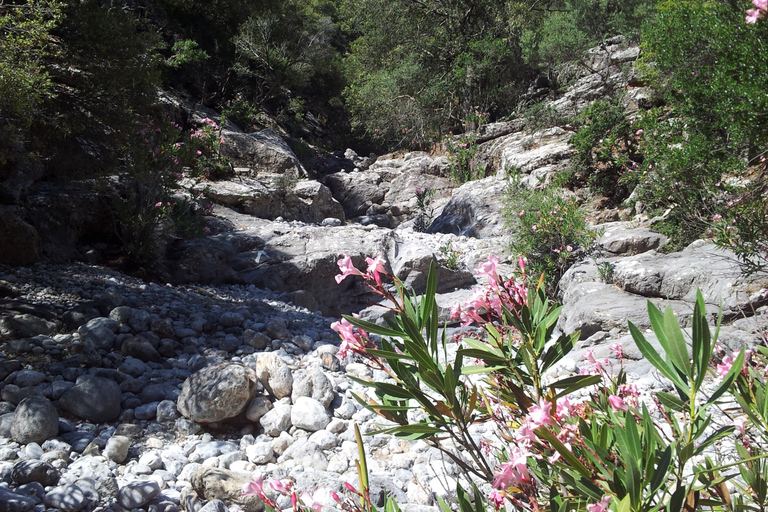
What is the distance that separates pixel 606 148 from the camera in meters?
7.97

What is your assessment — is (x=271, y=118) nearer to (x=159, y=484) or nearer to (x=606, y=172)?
(x=606, y=172)

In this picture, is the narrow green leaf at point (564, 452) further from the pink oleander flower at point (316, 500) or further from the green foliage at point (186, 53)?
the green foliage at point (186, 53)

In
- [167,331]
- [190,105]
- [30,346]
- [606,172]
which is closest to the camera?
[30,346]

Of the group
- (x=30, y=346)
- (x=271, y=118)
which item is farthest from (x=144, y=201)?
(x=271, y=118)

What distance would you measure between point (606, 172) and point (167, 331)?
303 inches

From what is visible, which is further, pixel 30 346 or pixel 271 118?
pixel 271 118

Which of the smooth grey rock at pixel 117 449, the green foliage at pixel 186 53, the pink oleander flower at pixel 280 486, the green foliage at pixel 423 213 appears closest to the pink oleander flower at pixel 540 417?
the pink oleander flower at pixel 280 486

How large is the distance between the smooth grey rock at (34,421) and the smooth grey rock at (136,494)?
655 mm

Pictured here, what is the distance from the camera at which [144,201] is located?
5445 millimetres

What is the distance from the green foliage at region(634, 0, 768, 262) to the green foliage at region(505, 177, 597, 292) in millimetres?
968

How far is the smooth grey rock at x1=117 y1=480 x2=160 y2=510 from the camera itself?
203 cm

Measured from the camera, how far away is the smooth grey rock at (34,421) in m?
2.36

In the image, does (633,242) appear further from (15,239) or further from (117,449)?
(15,239)

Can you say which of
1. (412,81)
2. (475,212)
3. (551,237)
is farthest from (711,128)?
(412,81)
